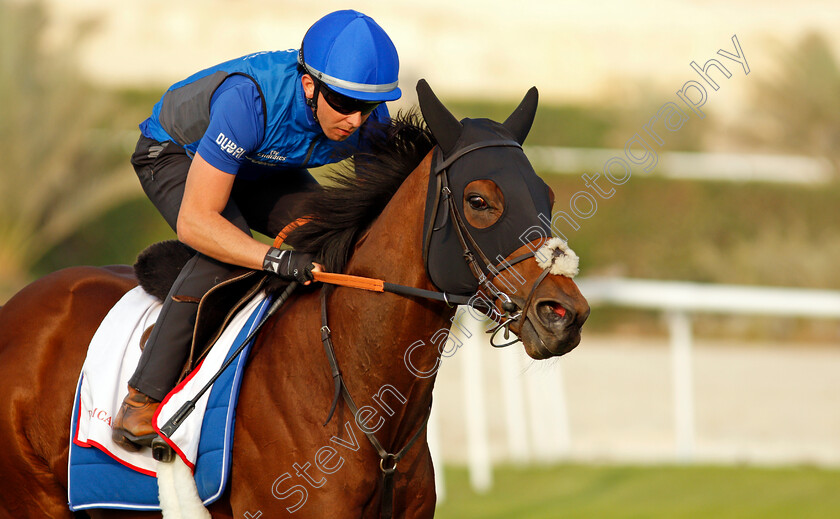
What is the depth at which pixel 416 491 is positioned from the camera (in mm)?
3201

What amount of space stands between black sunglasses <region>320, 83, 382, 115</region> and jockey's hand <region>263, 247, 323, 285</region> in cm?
49

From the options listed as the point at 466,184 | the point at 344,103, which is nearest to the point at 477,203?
the point at 466,184

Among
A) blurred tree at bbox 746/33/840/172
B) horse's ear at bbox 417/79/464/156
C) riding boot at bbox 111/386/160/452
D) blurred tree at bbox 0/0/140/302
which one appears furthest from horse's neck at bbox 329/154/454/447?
blurred tree at bbox 746/33/840/172

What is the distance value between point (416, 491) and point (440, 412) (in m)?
7.34

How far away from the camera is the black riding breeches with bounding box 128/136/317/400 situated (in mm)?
3254

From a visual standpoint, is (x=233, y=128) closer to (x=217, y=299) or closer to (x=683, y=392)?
(x=217, y=299)

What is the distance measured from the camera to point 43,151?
14.4 metres

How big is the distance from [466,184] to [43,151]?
505 inches

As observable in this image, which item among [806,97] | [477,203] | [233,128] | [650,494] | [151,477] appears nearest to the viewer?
[477,203]

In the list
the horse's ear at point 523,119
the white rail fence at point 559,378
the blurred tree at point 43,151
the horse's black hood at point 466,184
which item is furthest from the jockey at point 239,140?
the blurred tree at point 43,151

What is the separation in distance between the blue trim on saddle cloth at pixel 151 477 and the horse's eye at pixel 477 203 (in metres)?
0.83

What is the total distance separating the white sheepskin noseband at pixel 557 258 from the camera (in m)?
2.73

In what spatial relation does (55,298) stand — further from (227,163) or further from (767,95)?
(767,95)

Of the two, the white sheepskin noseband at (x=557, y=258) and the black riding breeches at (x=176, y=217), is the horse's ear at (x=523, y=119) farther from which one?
the black riding breeches at (x=176, y=217)
